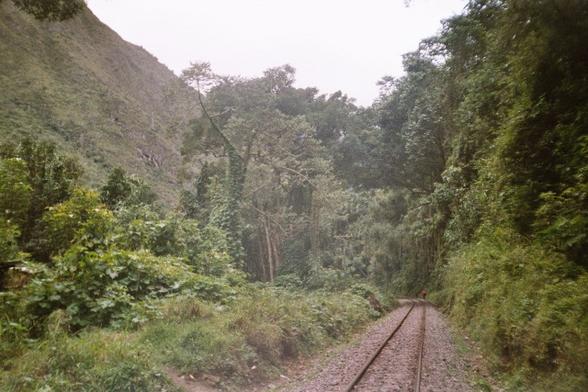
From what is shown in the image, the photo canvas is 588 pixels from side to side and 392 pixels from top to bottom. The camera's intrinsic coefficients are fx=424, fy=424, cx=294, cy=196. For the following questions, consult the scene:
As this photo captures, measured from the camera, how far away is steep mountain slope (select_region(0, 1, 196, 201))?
33.5 metres

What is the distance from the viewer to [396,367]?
8.97 m

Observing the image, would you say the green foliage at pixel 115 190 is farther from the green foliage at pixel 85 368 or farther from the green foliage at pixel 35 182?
the green foliage at pixel 85 368

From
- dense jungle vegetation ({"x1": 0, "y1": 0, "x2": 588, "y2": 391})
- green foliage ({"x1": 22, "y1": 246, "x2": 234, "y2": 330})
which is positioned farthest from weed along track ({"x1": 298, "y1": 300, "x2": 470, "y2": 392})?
green foliage ({"x1": 22, "y1": 246, "x2": 234, "y2": 330})

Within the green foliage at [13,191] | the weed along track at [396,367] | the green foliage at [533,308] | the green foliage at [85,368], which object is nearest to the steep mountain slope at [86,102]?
the green foliage at [13,191]

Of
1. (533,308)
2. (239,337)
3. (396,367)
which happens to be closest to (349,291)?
(396,367)

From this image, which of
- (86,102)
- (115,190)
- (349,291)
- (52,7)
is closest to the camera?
(52,7)

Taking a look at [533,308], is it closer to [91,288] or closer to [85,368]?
[85,368]

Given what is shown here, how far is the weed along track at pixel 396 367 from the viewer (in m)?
7.55

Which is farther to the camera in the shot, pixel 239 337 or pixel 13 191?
pixel 13 191

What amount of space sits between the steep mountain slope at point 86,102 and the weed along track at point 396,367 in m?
21.9

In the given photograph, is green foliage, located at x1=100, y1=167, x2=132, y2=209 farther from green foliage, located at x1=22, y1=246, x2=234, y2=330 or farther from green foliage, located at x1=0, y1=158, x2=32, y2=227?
green foliage, located at x1=22, y1=246, x2=234, y2=330

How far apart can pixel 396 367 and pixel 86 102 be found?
43.6 meters

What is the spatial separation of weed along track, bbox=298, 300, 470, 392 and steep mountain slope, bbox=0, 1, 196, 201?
21.9 m

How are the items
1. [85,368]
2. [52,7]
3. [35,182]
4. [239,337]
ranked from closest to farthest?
[85,368] → [52,7] → [239,337] → [35,182]
